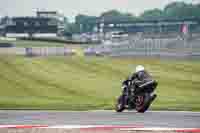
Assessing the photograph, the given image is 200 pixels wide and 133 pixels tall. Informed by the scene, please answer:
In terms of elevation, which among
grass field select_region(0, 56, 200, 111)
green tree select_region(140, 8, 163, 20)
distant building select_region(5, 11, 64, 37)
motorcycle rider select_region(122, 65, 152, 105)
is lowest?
distant building select_region(5, 11, 64, 37)

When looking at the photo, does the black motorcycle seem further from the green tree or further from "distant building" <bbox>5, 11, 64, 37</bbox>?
"distant building" <bbox>5, 11, 64, 37</bbox>

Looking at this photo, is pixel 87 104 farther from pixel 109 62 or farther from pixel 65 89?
pixel 109 62

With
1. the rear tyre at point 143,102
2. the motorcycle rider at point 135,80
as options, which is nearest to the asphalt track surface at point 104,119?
the rear tyre at point 143,102

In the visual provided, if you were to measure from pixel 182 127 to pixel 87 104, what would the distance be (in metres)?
8.28

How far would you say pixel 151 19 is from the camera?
7412 centimetres

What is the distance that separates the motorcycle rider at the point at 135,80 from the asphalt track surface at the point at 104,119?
0.69 meters

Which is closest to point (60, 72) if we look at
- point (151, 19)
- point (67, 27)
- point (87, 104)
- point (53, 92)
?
point (53, 92)

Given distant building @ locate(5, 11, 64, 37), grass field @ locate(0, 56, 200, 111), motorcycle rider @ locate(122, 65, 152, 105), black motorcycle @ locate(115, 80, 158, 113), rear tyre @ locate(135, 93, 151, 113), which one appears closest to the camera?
rear tyre @ locate(135, 93, 151, 113)

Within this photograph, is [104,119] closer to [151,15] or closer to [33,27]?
[151,15]

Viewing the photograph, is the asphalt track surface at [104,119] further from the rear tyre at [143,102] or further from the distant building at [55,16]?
the distant building at [55,16]

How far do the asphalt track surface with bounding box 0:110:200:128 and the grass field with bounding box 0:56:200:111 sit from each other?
2626mm

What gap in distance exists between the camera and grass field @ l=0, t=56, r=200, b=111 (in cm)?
2253

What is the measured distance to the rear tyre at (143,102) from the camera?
60.7 feet

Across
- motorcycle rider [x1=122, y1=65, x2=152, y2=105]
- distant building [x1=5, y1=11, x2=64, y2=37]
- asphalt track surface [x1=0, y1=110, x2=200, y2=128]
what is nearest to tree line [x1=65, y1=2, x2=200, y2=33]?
distant building [x1=5, y1=11, x2=64, y2=37]
